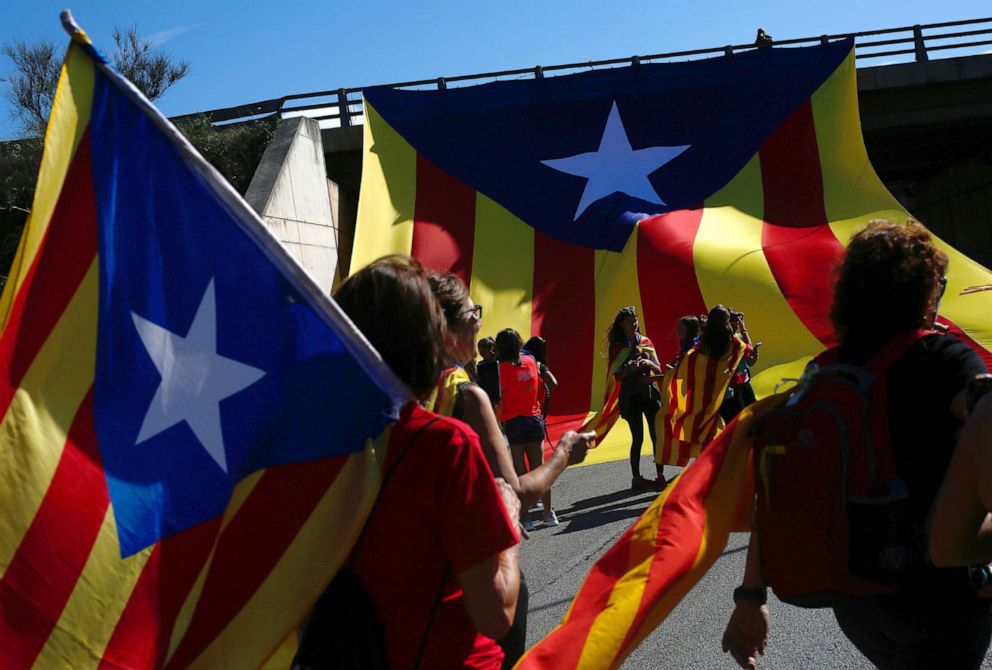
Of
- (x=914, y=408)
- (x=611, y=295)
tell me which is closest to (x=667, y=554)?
(x=914, y=408)

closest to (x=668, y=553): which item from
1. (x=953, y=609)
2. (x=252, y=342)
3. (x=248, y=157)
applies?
(x=953, y=609)

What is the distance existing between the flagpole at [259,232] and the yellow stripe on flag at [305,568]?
0.14m

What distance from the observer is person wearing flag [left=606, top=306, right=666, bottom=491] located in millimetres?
9039

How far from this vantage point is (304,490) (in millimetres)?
2164

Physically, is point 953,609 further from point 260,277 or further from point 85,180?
point 85,180

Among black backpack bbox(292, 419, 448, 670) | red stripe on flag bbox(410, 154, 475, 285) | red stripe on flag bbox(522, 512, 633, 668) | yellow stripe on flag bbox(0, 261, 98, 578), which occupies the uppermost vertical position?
red stripe on flag bbox(410, 154, 475, 285)

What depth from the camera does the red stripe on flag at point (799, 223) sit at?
1070cm

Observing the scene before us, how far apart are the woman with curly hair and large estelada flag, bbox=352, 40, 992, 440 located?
870 centimetres

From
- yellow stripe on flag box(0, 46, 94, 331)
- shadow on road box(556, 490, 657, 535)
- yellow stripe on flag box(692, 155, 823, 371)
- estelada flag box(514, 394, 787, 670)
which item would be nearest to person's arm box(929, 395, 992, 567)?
estelada flag box(514, 394, 787, 670)

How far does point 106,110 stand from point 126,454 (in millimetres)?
744

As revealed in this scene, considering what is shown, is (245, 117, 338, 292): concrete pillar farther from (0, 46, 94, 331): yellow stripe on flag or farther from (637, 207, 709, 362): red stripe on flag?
(0, 46, 94, 331): yellow stripe on flag

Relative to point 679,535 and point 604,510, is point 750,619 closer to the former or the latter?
point 679,535

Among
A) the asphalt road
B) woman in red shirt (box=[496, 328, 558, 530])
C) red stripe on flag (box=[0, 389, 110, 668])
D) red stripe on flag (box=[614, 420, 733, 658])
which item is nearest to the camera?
red stripe on flag (box=[0, 389, 110, 668])

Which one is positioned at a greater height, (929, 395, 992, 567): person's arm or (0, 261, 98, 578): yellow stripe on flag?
(0, 261, 98, 578): yellow stripe on flag
